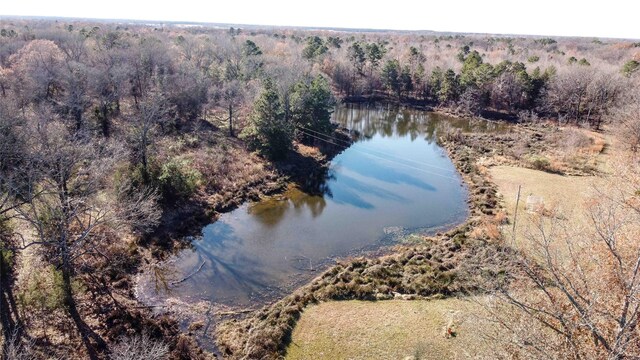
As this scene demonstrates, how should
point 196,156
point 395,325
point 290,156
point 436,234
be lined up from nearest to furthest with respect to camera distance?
point 395,325
point 436,234
point 196,156
point 290,156

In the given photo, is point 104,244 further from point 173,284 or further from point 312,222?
point 312,222

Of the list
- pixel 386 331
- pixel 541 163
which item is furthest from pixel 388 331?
pixel 541 163

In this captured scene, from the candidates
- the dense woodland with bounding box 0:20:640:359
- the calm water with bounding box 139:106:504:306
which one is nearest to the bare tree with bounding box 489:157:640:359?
the dense woodland with bounding box 0:20:640:359

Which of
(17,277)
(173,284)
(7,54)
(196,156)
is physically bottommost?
(173,284)

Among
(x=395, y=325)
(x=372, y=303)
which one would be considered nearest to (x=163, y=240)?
(x=372, y=303)

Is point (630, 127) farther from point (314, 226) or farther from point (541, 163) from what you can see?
point (314, 226)

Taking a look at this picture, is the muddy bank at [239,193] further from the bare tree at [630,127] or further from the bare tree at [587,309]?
the bare tree at [630,127]

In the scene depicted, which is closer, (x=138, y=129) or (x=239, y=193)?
(x=138, y=129)

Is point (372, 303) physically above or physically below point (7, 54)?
below
